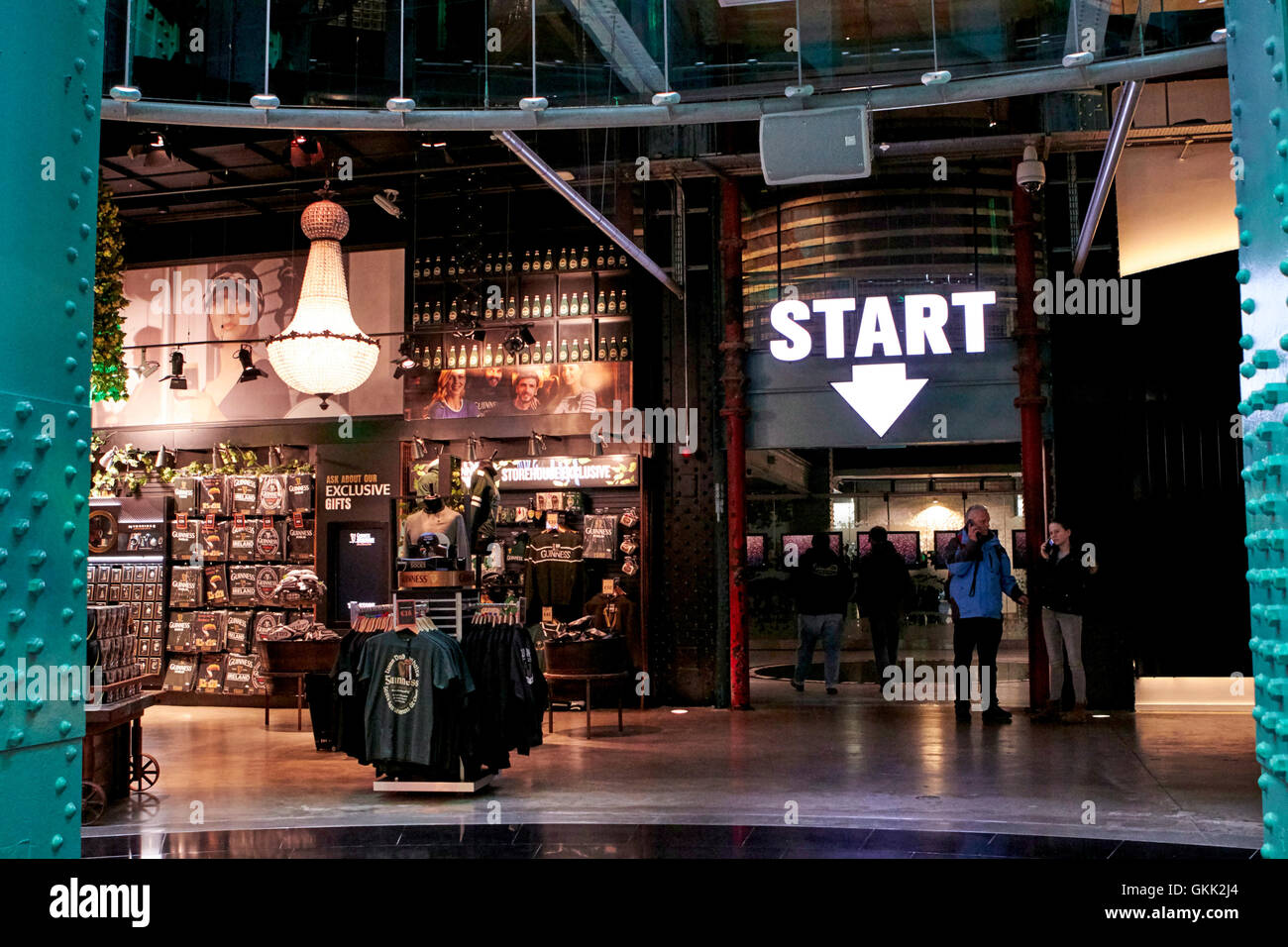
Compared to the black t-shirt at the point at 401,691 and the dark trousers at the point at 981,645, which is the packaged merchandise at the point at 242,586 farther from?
the dark trousers at the point at 981,645

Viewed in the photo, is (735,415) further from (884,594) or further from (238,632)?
(238,632)

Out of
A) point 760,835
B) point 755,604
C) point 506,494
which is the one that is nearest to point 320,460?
point 506,494

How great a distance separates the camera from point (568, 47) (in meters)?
6.70

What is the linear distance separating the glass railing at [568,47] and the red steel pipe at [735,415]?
4.52 m

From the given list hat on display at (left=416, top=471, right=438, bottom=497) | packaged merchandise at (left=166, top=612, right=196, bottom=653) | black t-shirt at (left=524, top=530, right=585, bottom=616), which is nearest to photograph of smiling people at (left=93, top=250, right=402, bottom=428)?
packaged merchandise at (left=166, top=612, right=196, bottom=653)

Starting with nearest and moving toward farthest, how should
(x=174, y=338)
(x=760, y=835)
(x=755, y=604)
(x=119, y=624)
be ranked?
1. (x=760, y=835)
2. (x=119, y=624)
3. (x=174, y=338)
4. (x=755, y=604)

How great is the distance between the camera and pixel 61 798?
227 cm

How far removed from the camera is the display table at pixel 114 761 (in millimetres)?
6699

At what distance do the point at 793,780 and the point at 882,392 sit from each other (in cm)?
483

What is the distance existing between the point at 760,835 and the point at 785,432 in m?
6.14

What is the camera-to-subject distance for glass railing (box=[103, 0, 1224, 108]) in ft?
20.9

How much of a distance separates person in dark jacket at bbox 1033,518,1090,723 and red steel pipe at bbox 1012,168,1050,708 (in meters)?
0.10

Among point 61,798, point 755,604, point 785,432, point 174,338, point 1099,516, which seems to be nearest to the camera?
point 61,798

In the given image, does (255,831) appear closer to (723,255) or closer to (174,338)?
(723,255)
